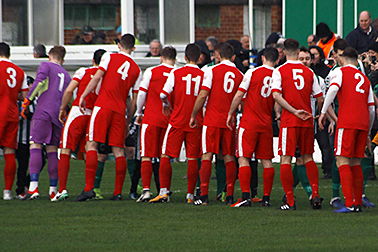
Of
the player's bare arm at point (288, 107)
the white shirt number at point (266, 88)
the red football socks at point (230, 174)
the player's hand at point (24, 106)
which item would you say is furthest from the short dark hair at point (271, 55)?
the player's hand at point (24, 106)

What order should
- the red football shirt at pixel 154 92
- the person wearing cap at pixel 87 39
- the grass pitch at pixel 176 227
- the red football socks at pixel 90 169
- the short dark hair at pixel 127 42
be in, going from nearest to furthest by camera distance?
1. the grass pitch at pixel 176 227
2. the red football socks at pixel 90 169
3. the red football shirt at pixel 154 92
4. the short dark hair at pixel 127 42
5. the person wearing cap at pixel 87 39

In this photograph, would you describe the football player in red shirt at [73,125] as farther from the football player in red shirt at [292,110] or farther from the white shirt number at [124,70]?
the football player in red shirt at [292,110]

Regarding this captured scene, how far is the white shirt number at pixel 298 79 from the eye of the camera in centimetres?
1355

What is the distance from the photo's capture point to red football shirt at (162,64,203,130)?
14414mm

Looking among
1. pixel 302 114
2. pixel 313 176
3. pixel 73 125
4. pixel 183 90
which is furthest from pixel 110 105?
pixel 313 176

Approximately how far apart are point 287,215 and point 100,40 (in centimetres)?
1363

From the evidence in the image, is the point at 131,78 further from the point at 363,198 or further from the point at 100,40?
the point at 100,40

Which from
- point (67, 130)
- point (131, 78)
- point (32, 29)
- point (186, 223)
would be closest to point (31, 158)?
point (67, 130)

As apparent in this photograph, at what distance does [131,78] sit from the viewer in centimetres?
1477

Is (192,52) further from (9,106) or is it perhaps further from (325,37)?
(325,37)

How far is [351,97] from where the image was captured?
13.2m

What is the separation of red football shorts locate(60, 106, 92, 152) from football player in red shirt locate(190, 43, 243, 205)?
1.46 meters

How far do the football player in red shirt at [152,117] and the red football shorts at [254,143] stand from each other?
3.95 feet

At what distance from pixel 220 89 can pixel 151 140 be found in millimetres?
1169
